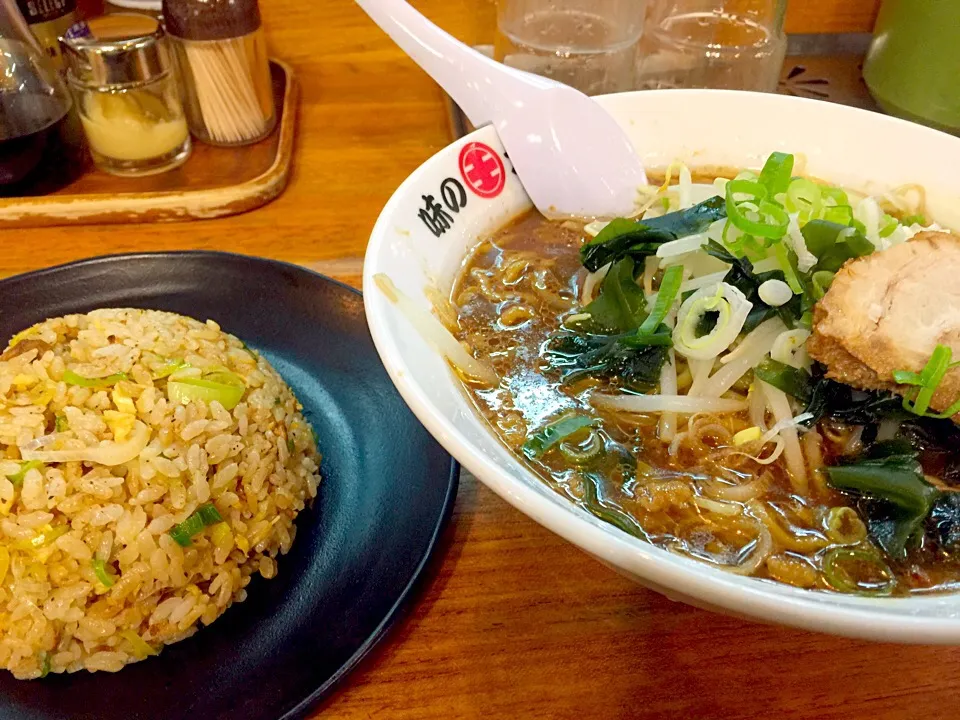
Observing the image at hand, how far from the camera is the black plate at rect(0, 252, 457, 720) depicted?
0.85 metres

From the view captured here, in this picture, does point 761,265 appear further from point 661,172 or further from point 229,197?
point 229,197

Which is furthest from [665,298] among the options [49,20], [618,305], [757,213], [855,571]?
[49,20]

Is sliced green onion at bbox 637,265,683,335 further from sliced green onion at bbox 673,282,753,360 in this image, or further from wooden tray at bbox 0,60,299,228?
wooden tray at bbox 0,60,299,228

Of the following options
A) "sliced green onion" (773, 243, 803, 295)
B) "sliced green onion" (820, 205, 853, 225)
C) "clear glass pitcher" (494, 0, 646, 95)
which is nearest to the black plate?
"sliced green onion" (773, 243, 803, 295)

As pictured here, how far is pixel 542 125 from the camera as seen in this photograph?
1.18 metres

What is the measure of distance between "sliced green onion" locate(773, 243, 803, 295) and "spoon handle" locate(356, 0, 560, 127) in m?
0.48

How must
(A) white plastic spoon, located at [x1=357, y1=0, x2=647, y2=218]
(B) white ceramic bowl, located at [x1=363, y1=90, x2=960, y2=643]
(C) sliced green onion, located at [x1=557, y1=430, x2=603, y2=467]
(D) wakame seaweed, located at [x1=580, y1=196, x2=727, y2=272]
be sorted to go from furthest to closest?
(A) white plastic spoon, located at [x1=357, y1=0, x2=647, y2=218] < (D) wakame seaweed, located at [x1=580, y1=196, x2=727, y2=272] < (C) sliced green onion, located at [x1=557, y1=430, x2=603, y2=467] < (B) white ceramic bowl, located at [x1=363, y1=90, x2=960, y2=643]

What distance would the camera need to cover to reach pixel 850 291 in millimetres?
813

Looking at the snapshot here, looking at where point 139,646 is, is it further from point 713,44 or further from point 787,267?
point 713,44

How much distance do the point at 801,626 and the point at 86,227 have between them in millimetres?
1665

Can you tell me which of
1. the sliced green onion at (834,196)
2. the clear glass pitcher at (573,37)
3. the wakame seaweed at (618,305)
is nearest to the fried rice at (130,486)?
the wakame seaweed at (618,305)

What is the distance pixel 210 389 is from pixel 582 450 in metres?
0.63

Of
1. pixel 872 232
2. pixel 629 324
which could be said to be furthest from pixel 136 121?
pixel 872 232

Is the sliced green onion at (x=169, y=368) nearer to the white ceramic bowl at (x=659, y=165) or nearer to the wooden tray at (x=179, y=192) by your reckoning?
the white ceramic bowl at (x=659, y=165)
